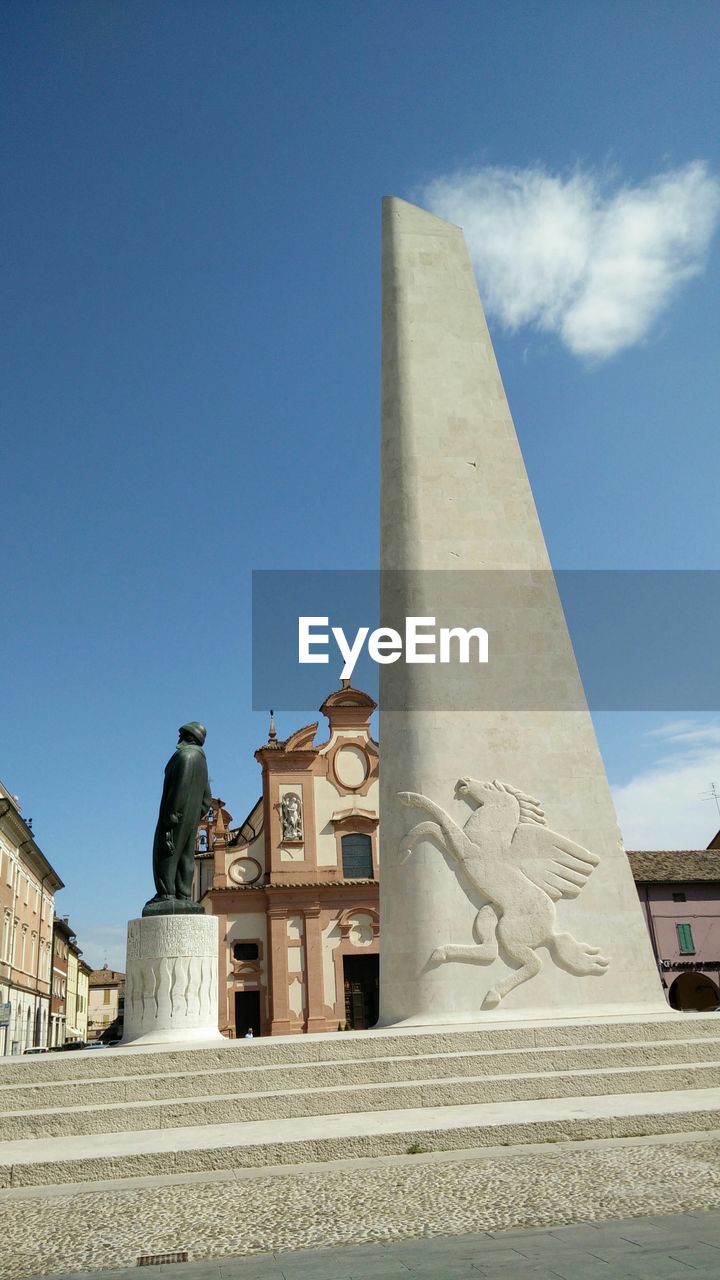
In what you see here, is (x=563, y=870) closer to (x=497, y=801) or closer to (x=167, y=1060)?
(x=497, y=801)

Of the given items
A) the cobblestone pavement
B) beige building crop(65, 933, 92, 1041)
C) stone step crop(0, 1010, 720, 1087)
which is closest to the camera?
the cobblestone pavement

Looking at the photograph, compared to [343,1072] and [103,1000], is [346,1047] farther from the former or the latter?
[103,1000]

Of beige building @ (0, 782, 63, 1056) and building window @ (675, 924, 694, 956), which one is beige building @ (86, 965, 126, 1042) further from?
building window @ (675, 924, 694, 956)

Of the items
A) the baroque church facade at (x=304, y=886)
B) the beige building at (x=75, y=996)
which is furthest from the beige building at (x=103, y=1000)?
the baroque church facade at (x=304, y=886)

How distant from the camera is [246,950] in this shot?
27.0 meters

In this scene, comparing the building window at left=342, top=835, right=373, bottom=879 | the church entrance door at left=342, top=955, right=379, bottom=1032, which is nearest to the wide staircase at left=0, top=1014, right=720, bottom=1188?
the church entrance door at left=342, top=955, right=379, bottom=1032

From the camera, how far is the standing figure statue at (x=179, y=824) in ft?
30.2

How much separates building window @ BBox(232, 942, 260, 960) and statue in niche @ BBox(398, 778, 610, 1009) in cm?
1873

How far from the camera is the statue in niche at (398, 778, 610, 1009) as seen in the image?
9602 millimetres

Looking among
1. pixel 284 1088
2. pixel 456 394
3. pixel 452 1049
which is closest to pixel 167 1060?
pixel 284 1088

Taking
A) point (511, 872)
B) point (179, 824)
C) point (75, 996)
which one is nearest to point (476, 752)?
point (511, 872)

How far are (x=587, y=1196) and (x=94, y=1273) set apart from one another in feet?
7.64

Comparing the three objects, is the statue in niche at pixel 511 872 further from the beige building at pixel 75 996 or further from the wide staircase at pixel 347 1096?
the beige building at pixel 75 996

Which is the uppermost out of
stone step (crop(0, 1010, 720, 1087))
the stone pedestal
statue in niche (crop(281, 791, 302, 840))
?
statue in niche (crop(281, 791, 302, 840))
